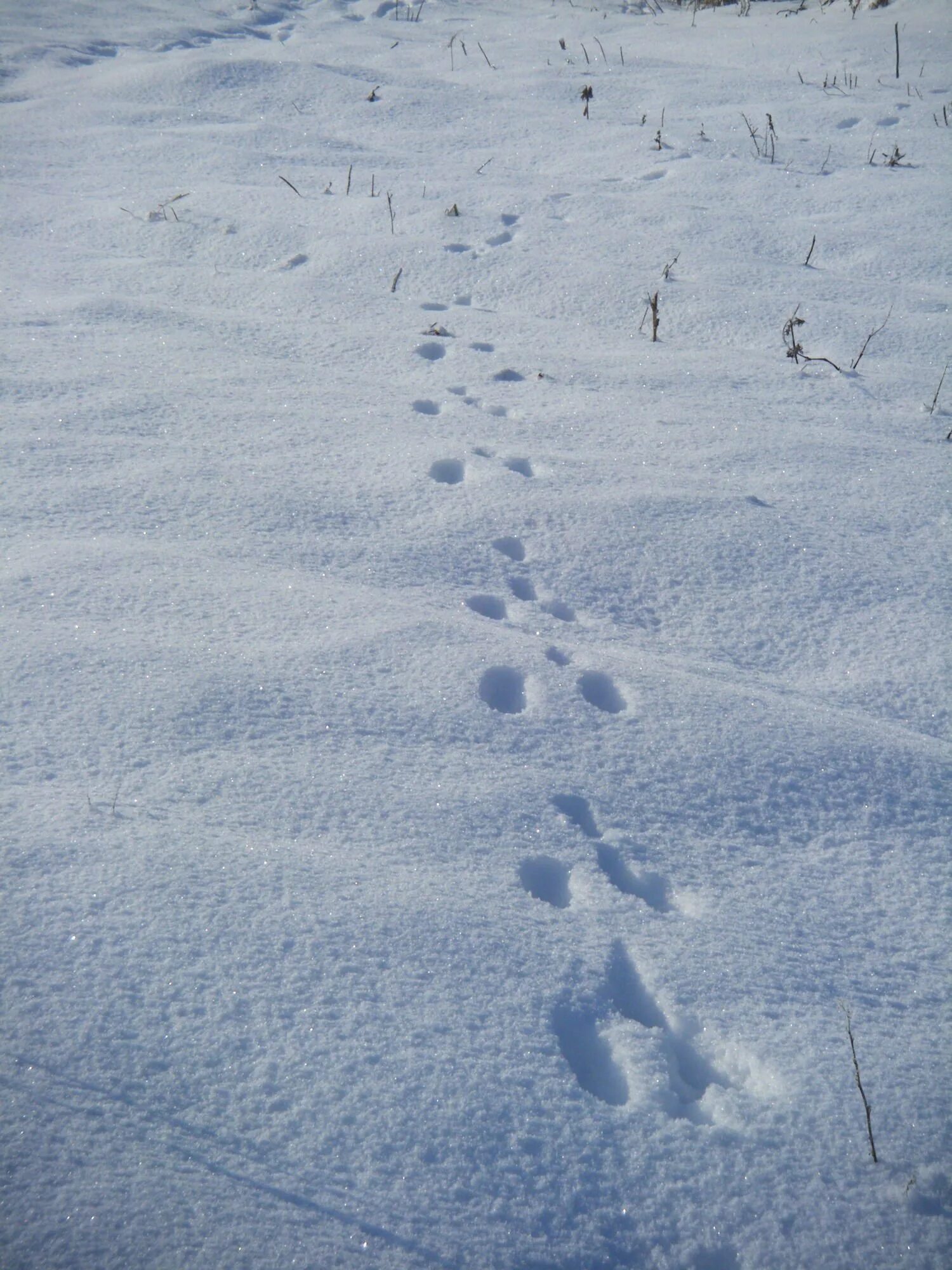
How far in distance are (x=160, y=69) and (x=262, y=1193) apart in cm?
469

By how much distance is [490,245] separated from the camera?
2824 mm

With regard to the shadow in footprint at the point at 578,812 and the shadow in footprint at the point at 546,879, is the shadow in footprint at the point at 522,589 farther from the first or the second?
the shadow in footprint at the point at 546,879

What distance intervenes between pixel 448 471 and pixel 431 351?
0.59 m

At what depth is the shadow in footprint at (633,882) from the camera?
1181mm

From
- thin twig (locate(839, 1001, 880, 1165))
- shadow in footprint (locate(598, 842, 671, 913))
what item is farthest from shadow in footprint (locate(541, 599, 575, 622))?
thin twig (locate(839, 1001, 880, 1165))

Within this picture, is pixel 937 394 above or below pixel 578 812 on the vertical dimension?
above

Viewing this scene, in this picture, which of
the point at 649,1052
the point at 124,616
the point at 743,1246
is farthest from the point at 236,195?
the point at 743,1246

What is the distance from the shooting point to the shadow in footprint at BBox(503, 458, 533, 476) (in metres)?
1.93

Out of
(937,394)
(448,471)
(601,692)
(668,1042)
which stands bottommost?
(668,1042)

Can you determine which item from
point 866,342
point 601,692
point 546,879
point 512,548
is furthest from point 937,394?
point 546,879

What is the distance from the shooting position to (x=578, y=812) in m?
1.27

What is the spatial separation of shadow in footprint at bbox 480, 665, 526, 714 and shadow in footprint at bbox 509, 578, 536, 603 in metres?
0.21

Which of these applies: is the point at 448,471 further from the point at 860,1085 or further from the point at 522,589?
the point at 860,1085

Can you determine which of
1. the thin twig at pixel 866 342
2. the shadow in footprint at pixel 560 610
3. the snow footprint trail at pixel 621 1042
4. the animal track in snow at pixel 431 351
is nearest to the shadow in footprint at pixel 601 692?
the shadow in footprint at pixel 560 610
